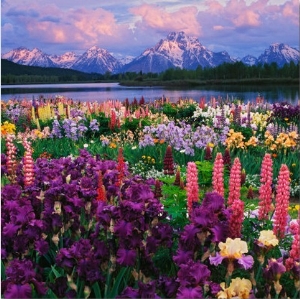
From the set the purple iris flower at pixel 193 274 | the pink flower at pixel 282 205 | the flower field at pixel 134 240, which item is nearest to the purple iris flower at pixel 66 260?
the flower field at pixel 134 240

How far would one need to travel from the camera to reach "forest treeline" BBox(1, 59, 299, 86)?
14.0 metres

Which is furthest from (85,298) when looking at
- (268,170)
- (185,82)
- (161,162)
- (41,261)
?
(185,82)

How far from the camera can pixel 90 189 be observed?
452 centimetres

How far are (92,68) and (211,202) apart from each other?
12.1 ft

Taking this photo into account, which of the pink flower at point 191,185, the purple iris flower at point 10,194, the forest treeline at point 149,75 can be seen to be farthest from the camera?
the forest treeline at point 149,75

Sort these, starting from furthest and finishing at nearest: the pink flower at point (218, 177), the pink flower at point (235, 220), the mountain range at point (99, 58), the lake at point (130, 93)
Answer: the lake at point (130, 93) < the mountain range at point (99, 58) < the pink flower at point (218, 177) < the pink flower at point (235, 220)

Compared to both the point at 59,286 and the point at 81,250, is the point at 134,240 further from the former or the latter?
the point at 59,286

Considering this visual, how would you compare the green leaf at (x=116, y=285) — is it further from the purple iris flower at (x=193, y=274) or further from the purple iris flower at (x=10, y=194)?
the purple iris flower at (x=10, y=194)

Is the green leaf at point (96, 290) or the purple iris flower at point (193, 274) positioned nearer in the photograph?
the purple iris flower at point (193, 274)

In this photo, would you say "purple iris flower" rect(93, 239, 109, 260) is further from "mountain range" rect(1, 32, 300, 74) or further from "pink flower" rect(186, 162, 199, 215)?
"mountain range" rect(1, 32, 300, 74)

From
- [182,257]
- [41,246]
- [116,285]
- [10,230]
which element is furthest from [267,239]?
[10,230]

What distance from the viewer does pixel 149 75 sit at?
21.9 m

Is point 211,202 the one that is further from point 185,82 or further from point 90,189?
point 185,82

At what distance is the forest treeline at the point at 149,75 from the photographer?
45.9ft
